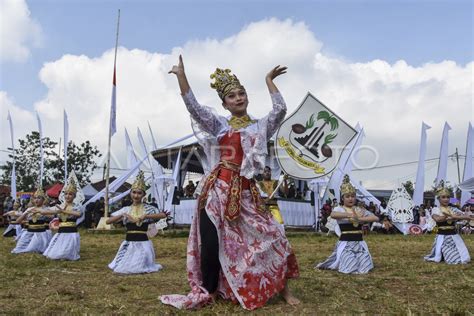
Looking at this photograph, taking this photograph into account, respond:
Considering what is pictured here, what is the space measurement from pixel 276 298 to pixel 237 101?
1.80 metres

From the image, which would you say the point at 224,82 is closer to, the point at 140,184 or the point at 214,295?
the point at 214,295

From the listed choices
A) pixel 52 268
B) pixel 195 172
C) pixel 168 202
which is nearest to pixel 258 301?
pixel 52 268

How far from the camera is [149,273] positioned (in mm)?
6426

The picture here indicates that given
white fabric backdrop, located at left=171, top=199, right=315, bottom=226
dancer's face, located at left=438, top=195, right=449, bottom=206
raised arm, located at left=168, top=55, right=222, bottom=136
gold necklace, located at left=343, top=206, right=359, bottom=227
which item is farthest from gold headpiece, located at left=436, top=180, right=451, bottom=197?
white fabric backdrop, located at left=171, top=199, right=315, bottom=226

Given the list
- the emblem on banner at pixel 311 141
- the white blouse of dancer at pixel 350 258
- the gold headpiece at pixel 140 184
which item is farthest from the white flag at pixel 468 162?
the gold headpiece at pixel 140 184

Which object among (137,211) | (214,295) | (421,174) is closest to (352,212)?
(214,295)

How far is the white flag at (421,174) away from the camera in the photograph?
18516 millimetres

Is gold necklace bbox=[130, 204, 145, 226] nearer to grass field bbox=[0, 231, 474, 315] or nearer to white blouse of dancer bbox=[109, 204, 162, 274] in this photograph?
white blouse of dancer bbox=[109, 204, 162, 274]

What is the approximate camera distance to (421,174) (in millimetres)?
18891

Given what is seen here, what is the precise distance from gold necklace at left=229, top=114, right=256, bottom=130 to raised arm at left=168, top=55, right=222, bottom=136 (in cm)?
12

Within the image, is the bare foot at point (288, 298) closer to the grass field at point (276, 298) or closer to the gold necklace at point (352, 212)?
the grass field at point (276, 298)

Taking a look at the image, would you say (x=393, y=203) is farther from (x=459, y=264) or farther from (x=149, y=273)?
(x=149, y=273)

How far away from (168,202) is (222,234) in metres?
14.1

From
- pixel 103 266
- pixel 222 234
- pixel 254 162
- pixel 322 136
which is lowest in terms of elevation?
pixel 103 266
